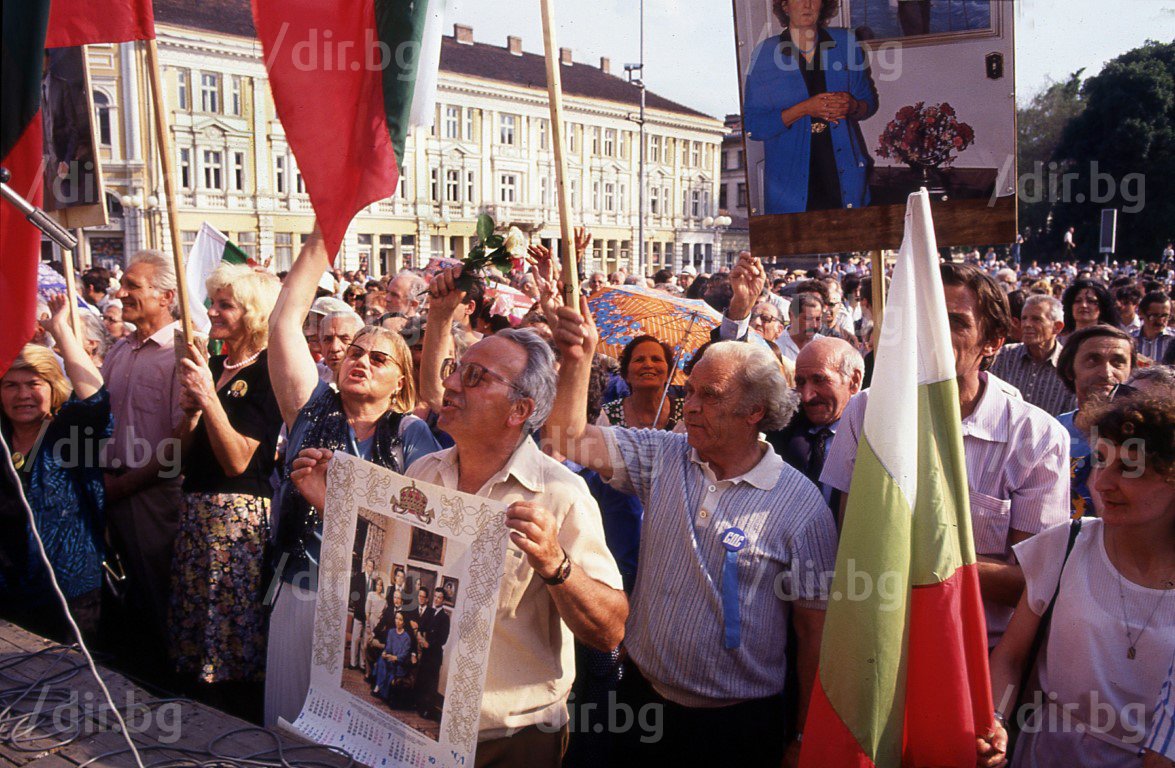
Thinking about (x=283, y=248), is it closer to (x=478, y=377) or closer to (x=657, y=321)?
(x=657, y=321)

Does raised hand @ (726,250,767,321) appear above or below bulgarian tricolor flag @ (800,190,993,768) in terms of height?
above

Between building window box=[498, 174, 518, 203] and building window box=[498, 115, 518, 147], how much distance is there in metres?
1.91

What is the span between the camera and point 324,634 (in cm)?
246

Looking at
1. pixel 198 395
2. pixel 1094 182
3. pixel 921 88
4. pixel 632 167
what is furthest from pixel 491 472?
pixel 632 167

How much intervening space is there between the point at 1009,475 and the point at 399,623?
1.74 metres

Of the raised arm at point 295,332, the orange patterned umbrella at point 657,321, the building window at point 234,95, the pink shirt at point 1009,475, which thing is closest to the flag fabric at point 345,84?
the raised arm at point 295,332

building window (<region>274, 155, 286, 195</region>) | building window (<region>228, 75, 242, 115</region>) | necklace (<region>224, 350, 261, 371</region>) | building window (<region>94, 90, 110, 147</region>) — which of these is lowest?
necklace (<region>224, 350, 261, 371</region>)

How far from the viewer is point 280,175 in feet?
158

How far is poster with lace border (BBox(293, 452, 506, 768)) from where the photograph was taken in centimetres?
217

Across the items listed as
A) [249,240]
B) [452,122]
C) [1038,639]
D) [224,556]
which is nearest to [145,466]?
[224,556]

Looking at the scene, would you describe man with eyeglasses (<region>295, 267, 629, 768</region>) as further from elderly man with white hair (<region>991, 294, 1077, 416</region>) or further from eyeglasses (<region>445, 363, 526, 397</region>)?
elderly man with white hair (<region>991, 294, 1077, 416</region>)

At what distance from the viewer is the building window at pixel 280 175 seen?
156ft

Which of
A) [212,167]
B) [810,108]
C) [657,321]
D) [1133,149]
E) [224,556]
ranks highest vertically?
[1133,149]

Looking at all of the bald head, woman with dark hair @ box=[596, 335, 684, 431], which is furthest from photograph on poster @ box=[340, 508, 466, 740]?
woman with dark hair @ box=[596, 335, 684, 431]
